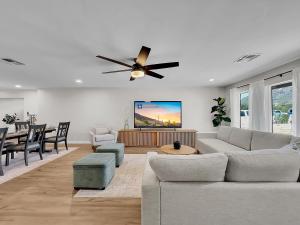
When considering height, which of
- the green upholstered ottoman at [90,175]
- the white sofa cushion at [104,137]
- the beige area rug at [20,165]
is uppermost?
the white sofa cushion at [104,137]

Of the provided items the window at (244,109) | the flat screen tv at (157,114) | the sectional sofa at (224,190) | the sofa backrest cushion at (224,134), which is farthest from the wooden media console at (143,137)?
the sectional sofa at (224,190)

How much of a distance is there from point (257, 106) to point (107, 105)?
5.21 metres

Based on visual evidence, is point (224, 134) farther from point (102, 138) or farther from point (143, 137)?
point (102, 138)

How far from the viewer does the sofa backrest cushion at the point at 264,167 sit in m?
1.52

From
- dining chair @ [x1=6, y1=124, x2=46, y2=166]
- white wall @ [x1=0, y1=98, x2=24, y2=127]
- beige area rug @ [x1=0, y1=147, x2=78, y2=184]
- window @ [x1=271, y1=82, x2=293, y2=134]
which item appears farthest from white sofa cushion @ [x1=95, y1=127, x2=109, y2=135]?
window @ [x1=271, y1=82, x2=293, y2=134]

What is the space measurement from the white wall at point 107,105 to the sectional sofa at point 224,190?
5.31 metres

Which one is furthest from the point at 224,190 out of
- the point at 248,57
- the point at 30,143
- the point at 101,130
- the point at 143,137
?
the point at 101,130

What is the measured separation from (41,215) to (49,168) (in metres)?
1.95

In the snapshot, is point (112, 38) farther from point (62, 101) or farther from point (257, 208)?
point (62, 101)

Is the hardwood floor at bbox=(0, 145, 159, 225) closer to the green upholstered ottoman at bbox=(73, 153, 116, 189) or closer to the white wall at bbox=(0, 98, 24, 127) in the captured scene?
the green upholstered ottoman at bbox=(73, 153, 116, 189)

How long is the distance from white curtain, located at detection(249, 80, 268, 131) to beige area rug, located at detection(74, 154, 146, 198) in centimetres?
328

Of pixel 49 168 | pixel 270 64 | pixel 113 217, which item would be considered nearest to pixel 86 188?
pixel 113 217

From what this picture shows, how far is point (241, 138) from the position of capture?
3.98 metres

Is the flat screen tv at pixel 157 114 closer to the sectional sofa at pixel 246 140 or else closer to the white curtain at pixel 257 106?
the sectional sofa at pixel 246 140
